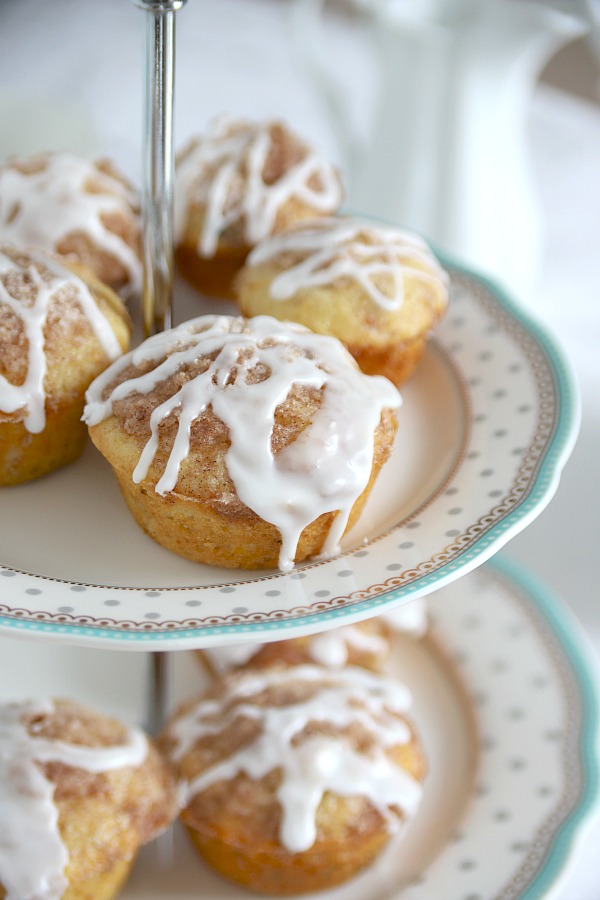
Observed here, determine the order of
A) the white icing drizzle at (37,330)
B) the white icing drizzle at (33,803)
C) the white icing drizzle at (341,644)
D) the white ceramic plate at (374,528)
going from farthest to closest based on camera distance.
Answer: the white icing drizzle at (341,644), the white icing drizzle at (33,803), the white icing drizzle at (37,330), the white ceramic plate at (374,528)

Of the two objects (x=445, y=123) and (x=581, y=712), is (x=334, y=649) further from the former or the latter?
(x=445, y=123)

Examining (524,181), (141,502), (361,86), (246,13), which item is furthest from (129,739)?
(246,13)

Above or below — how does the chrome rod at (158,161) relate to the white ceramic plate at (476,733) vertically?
above

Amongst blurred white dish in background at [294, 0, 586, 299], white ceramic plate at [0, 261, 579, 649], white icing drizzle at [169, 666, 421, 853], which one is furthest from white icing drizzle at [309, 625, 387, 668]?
blurred white dish in background at [294, 0, 586, 299]

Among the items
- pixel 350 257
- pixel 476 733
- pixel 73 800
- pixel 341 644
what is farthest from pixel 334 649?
pixel 350 257

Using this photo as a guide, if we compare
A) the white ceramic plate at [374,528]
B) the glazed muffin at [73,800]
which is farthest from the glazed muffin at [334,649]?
the white ceramic plate at [374,528]

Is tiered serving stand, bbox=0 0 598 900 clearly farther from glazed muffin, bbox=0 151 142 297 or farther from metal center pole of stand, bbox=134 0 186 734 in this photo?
glazed muffin, bbox=0 151 142 297

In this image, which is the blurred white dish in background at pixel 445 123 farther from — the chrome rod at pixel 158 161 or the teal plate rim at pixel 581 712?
the chrome rod at pixel 158 161
